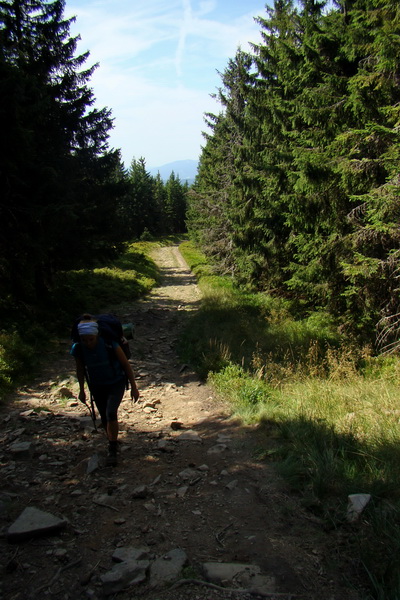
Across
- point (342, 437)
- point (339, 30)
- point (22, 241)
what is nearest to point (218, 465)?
point (342, 437)

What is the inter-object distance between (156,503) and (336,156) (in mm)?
8438

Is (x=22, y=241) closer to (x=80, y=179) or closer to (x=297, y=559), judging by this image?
(x=80, y=179)

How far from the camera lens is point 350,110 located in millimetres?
8750

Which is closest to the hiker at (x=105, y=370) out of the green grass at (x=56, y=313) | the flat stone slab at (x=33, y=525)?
the flat stone slab at (x=33, y=525)

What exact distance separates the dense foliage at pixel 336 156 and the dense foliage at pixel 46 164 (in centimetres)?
586

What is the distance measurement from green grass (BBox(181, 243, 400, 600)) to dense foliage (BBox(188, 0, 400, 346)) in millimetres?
1480

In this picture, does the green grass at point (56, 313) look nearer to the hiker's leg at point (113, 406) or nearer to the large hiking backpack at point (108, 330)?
the hiker's leg at point (113, 406)

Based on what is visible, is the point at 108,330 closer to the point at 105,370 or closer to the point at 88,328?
the point at 88,328

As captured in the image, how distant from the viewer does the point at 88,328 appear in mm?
4270

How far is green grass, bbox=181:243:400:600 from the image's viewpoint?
10.1ft

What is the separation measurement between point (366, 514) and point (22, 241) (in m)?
9.58

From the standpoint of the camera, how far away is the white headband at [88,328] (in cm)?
425

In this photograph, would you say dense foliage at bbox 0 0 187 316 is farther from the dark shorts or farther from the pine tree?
the dark shorts

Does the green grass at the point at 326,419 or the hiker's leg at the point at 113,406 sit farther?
the hiker's leg at the point at 113,406
